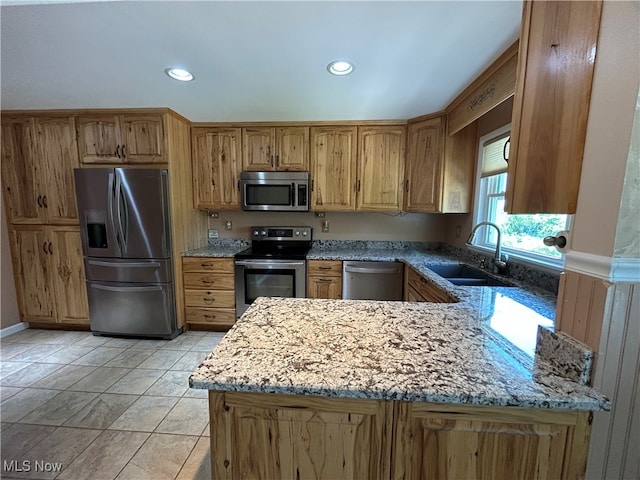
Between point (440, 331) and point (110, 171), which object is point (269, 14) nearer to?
point (440, 331)

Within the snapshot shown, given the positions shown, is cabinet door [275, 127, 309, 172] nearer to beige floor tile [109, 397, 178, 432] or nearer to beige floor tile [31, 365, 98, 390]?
beige floor tile [109, 397, 178, 432]

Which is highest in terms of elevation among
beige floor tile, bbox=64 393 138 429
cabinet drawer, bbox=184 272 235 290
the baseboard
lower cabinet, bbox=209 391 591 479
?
lower cabinet, bbox=209 391 591 479

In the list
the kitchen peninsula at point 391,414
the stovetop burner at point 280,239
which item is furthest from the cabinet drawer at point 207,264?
the kitchen peninsula at point 391,414

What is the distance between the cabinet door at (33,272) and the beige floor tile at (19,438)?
1.65 m

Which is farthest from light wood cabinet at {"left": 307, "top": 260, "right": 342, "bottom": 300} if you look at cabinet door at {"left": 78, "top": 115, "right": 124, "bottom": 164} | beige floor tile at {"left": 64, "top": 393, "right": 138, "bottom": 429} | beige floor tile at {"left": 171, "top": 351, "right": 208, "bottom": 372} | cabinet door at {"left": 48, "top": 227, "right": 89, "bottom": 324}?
cabinet door at {"left": 48, "top": 227, "right": 89, "bottom": 324}

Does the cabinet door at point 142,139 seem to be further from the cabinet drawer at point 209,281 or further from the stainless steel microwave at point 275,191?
the cabinet drawer at point 209,281

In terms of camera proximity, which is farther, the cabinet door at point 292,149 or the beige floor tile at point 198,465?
the cabinet door at point 292,149

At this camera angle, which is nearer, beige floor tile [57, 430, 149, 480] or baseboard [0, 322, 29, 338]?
beige floor tile [57, 430, 149, 480]

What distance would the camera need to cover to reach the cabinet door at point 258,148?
291 centimetres

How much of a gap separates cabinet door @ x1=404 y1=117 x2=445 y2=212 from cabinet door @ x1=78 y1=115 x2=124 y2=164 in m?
2.94

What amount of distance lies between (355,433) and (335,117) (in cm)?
270

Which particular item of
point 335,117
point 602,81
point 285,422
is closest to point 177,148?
point 335,117

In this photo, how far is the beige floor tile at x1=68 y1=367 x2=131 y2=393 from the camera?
1.97 meters

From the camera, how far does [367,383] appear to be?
2.20ft
